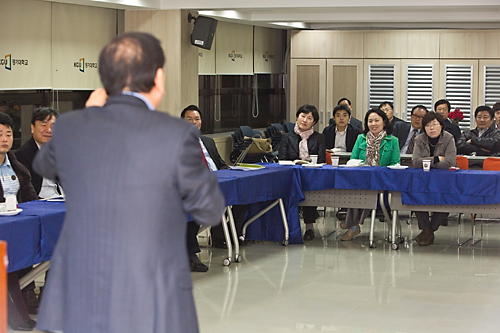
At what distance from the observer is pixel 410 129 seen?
9.48 meters

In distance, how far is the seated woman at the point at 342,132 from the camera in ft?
29.0

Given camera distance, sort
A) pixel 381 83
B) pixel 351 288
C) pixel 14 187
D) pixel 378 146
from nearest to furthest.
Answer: pixel 14 187
pixel 351 288
pixel 378 146
pixel 381 83

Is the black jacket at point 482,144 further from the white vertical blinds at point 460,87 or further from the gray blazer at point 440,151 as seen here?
the white vertical blinds at point 460,87

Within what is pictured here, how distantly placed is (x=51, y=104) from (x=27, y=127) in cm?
48

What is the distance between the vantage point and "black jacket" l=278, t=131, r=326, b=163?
24.9 feet

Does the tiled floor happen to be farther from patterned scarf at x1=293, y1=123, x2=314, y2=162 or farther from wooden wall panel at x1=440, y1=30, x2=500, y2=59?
wooden wall panel at x1=440, y1=30, x2=500, y2=59

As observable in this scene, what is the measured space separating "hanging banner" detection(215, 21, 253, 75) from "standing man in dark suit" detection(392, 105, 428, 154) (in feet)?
10.3

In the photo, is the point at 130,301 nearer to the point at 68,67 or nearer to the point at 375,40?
the point at 68,67

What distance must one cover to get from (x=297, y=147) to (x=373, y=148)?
837mm

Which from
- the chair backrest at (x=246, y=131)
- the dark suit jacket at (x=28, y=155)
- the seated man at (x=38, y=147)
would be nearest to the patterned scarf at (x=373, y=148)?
the chair backrest at (x=246, y=131)

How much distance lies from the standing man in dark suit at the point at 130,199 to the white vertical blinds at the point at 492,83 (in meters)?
10.9

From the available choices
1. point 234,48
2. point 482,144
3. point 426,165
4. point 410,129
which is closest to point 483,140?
point 482,144

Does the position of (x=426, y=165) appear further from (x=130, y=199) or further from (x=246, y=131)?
(x=130, y=199)

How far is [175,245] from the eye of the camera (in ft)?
6.08
